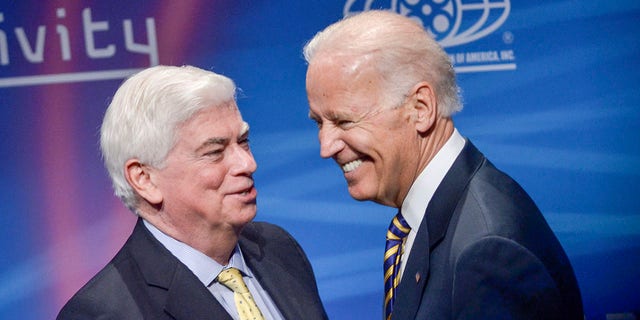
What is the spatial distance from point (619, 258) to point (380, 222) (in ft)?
3.40

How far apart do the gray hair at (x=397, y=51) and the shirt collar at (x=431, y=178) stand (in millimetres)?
78

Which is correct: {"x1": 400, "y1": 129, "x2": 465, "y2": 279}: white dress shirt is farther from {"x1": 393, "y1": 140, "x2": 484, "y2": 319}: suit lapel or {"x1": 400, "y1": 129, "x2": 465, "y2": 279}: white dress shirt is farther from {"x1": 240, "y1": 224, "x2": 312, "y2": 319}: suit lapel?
{"x1": 240, "y1": 224, "x2": 312, "y2": 319}: suit lapel

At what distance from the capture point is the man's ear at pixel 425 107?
2266 millimetres

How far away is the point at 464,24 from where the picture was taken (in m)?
3.99

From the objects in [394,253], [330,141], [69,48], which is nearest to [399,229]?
[394,253]

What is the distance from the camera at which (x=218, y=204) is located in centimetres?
253

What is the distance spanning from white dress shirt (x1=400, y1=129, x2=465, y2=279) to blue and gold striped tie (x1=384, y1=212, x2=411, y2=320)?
0.05 m

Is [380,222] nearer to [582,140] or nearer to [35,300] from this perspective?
[582,140]

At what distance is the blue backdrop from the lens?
3.77 metres

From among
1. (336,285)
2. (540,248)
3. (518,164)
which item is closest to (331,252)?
(336,285)

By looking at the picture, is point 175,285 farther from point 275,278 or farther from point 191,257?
point 275,278

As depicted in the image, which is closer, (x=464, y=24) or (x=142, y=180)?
(x=142, y=180)

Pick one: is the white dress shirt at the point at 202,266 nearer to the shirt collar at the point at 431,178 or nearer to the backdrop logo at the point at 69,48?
the shirt collar at the point at 431,178

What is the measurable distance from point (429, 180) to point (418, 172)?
0.11 ft
